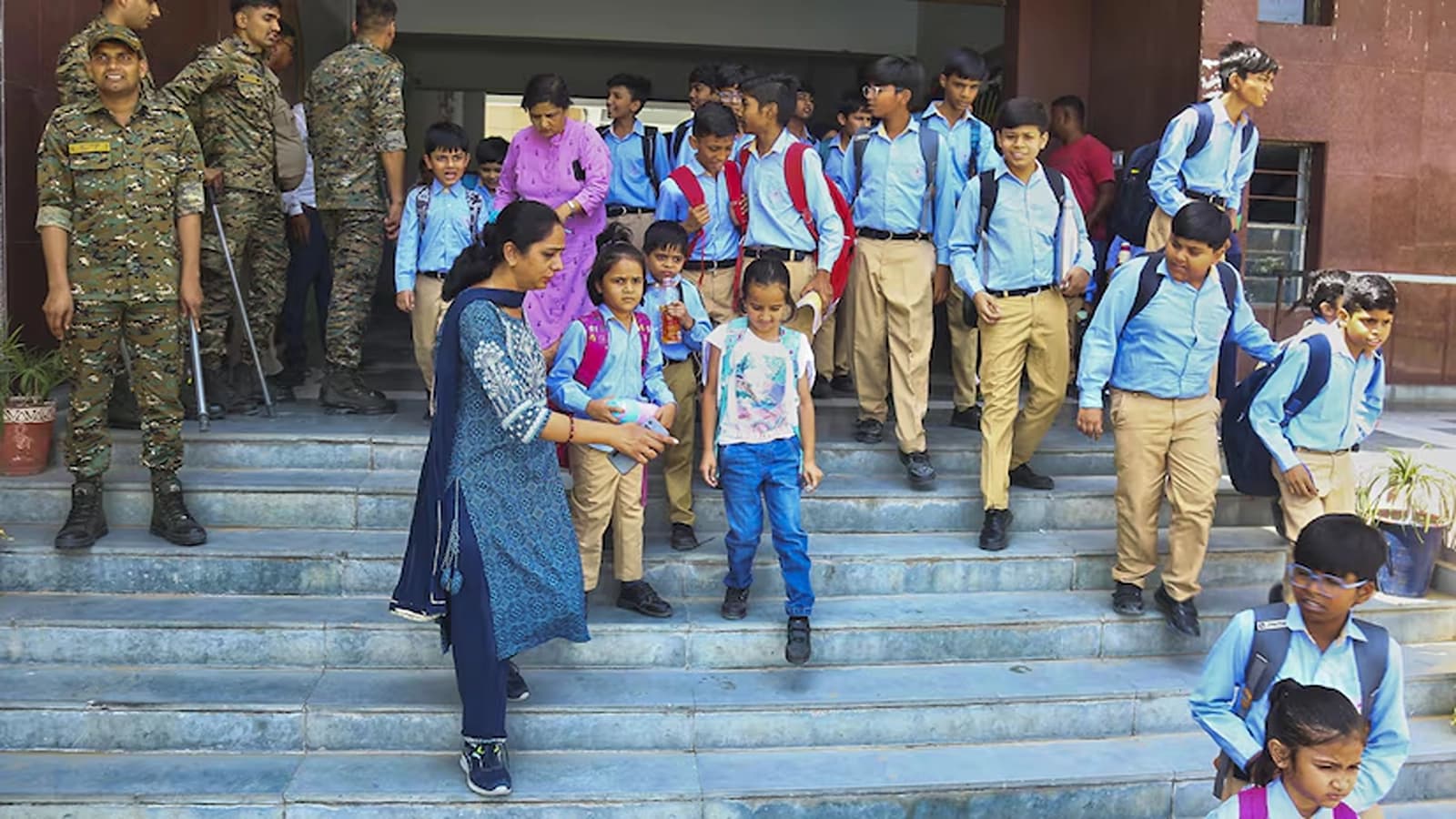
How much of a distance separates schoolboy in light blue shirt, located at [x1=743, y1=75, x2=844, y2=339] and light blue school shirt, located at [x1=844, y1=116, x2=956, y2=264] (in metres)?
0.33

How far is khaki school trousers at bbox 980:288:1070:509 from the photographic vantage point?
503 centimetres

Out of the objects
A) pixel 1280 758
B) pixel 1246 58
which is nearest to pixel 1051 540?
pixel 1246 58

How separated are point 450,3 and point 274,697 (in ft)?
30.7

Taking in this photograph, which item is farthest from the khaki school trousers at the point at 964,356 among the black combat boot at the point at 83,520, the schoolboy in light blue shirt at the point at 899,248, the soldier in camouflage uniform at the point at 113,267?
the black combat boot at the point at 83,520

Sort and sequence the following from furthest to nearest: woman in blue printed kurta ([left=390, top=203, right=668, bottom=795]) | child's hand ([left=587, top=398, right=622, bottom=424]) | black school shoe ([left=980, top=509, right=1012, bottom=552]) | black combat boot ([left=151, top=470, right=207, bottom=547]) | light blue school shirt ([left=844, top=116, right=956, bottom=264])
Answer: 1. light blue school shirt ([left=844, top=116, right=956, bottom=264])
2. black school shoe ([left=980, top=509, right=1012, bottom=552])
3. black combat boot ([left=151, top=470, right=207, bottom=547])
4. child's hand ([left=587, top=398, right=622, bottom=424])
5. woman in blue printed kurta ([left=390, top=203, right=668, bottom=795])

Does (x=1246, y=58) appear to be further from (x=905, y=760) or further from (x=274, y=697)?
(x=274, y=697)

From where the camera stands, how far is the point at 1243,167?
5473 millimetres

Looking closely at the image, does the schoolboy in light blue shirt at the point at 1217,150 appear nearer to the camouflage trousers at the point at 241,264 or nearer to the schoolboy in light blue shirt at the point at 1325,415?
the schoolboy in light blue shirt at the point at 1325,415

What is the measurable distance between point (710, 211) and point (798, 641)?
2108mm

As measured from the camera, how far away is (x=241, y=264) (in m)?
6.11

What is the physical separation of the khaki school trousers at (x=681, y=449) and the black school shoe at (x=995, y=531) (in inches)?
48.3

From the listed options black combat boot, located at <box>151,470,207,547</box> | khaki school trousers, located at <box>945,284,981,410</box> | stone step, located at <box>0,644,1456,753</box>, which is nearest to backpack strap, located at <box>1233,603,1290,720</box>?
stone step, located at <box>0,644,1456,753</box>

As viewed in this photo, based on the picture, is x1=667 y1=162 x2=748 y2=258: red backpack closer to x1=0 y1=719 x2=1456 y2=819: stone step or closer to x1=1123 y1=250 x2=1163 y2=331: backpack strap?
x1=1123 y1=250 x2=1163 y2=331: backpack strap

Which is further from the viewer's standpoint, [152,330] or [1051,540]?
[1051,540]
